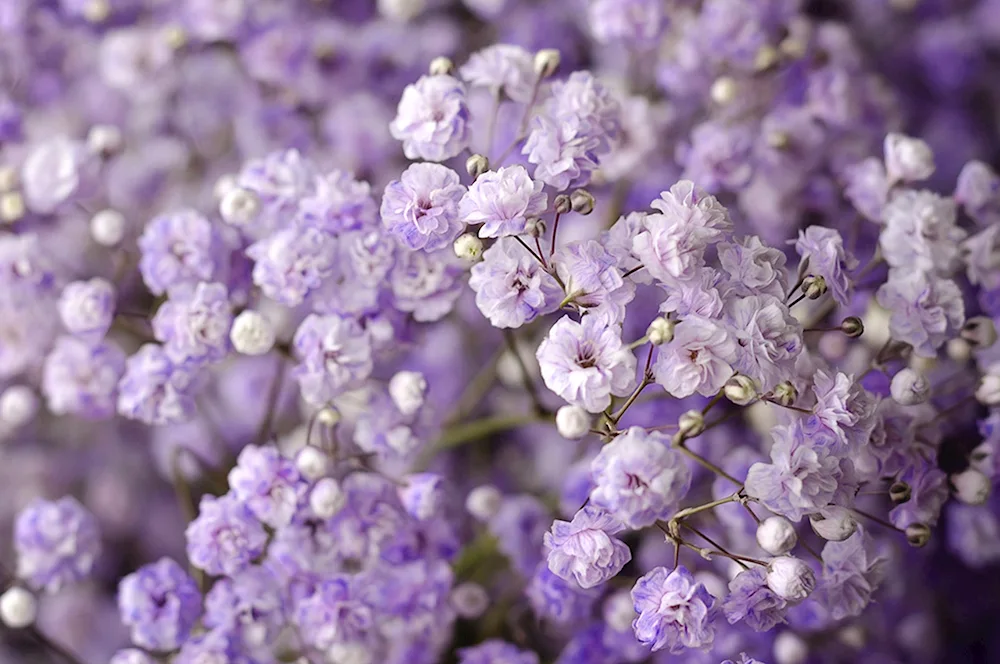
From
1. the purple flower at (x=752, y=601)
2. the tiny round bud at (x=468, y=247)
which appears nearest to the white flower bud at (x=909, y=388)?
the purple flower at (x=752, y=601)

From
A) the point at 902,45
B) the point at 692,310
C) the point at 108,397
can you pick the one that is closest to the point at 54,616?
the point at 108,397

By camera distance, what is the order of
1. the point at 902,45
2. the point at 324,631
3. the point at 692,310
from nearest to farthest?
the point at 692,310 < the point at 324,631 < the point at 902,45

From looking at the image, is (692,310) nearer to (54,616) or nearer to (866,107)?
(866,107)

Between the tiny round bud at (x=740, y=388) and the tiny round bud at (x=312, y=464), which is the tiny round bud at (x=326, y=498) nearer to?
the tiny round bud at (x=312, y=464)

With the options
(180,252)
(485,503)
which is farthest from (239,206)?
(485,503)

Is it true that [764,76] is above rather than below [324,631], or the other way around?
above

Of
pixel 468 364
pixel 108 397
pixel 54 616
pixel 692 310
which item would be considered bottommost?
pixel 54 616
